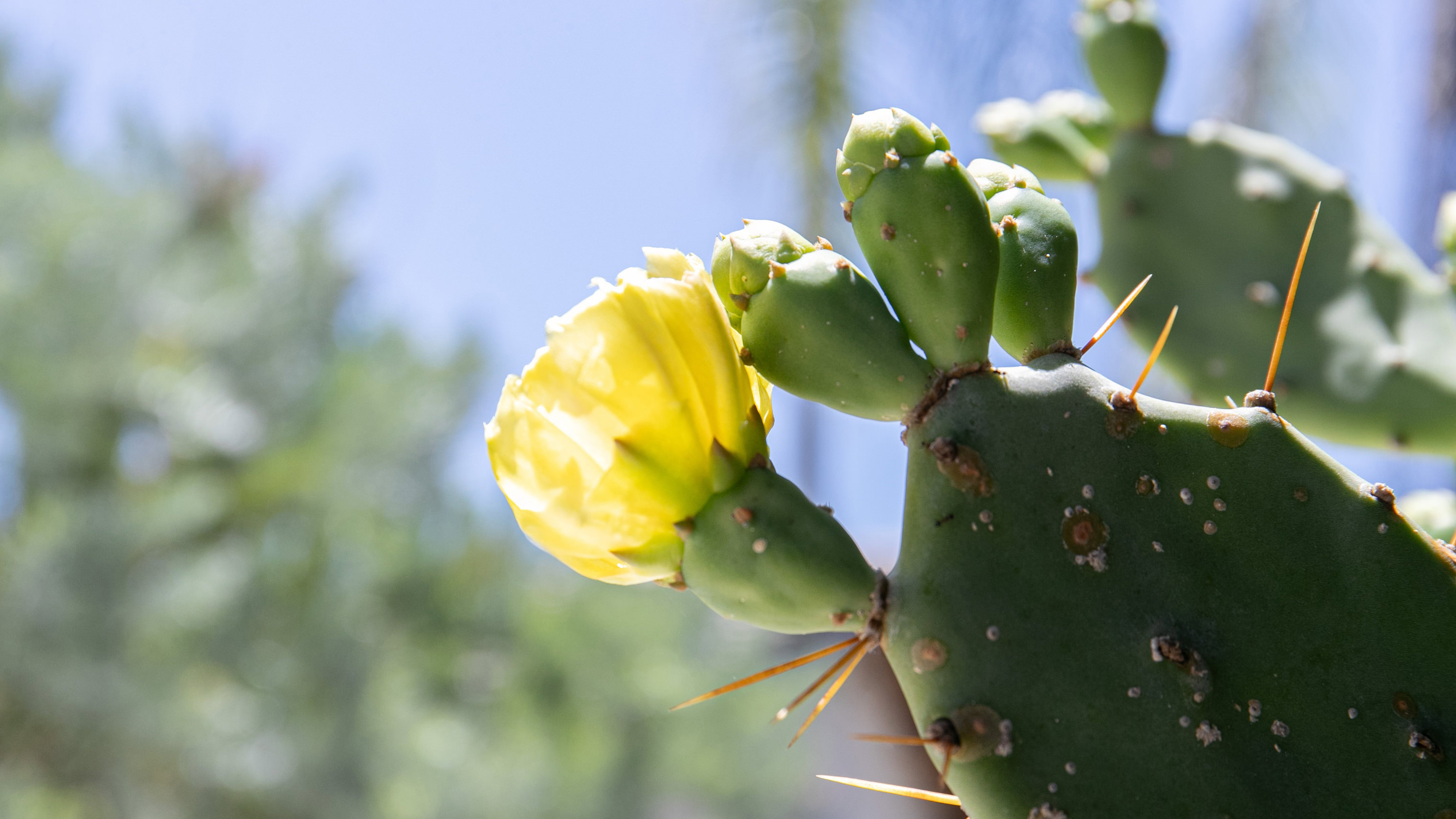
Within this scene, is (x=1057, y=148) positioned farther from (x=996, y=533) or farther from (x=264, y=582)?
(x=264, y=582)

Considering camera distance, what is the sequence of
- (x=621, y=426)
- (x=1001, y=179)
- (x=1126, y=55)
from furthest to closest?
(x=1126, y=55) → (x=1001, y=179) → (x=621, y=426)

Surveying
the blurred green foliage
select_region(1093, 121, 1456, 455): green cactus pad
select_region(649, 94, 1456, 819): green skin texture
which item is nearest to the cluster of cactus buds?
select_region(649, 94, 1456, 819): green skin texture

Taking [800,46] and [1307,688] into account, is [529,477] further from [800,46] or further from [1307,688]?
[800,46]

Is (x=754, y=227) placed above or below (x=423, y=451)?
above

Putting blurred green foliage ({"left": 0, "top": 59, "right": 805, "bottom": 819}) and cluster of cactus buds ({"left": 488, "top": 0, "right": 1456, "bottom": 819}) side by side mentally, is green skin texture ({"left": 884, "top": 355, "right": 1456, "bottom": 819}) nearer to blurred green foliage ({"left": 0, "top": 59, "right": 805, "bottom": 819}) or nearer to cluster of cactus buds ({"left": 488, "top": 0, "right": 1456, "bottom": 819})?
cluster of cactus buds ({"left": 488, "top": 0, "right": 1456, "bottom": 819})

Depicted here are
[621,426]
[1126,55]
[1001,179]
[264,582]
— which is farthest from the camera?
[264,582]

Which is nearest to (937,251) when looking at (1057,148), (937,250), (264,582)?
(937,250)

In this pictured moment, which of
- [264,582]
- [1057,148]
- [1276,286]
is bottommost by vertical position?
[264,582]

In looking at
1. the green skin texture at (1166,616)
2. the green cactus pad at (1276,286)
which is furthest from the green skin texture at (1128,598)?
the green cactus pad at (1276,286)

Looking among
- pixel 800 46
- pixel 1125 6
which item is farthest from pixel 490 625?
pixel 1125 6
